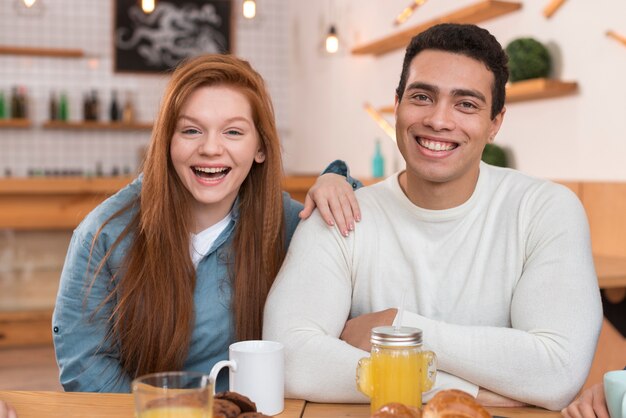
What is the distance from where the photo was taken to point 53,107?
19.8 ft

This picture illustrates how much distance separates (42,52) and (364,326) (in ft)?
17.2

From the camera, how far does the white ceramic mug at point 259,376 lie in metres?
1.24

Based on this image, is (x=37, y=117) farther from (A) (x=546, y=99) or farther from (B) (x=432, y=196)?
(B) (x=432, y=196)

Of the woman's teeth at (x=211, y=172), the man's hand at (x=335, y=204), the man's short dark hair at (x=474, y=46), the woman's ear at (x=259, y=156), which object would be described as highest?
the man's short dark hair at (x=474, y=46)

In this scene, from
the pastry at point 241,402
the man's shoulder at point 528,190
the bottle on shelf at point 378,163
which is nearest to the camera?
the pastry at point 241,402

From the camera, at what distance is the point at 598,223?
9.69ft

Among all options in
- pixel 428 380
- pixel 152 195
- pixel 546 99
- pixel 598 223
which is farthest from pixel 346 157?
pixel 428 380

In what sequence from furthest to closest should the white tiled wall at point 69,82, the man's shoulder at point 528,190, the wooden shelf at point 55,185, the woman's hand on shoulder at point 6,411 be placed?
the white tiled wall at point 69,82 < the wooden shelf at point 55,185 < the man's shoulder at point 528,190 < the woman's hand on shoulder at point 6,411

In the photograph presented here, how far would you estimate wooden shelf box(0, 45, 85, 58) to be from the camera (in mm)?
5918

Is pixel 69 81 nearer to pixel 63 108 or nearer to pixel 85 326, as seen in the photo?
pixel 63 108

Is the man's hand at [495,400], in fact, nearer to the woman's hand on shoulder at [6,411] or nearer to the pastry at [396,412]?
the pastry at [396,412]

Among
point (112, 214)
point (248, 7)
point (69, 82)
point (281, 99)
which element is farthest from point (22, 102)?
point (112, 214)

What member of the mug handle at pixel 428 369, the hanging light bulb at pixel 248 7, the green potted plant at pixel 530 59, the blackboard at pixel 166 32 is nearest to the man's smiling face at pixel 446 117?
the mug handle at pixel 428 369

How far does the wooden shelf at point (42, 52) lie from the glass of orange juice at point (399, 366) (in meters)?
5.47
